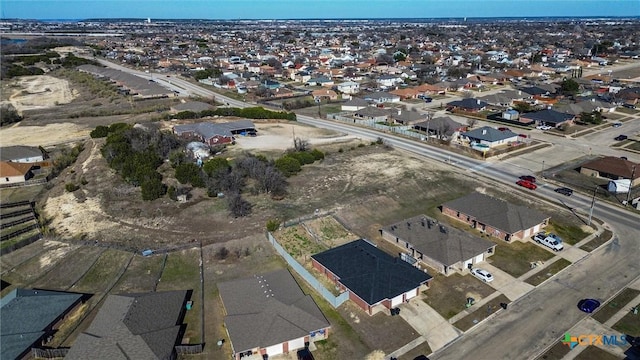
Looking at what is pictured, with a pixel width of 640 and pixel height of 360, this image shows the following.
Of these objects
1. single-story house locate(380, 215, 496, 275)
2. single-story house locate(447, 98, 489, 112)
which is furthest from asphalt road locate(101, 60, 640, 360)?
single-story house locate(447, 98, 489, 112)

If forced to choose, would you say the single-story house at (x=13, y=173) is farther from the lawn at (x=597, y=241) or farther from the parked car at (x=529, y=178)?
the lawn at (x=597, y=241)

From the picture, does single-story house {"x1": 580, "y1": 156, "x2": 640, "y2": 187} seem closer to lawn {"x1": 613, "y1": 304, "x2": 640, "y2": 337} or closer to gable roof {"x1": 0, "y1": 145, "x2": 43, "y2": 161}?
lawn {"x1": 613, "y1": 304, "x2": 640, "y2": 337}

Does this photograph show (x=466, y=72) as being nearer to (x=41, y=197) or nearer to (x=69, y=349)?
(x=41, y=197)

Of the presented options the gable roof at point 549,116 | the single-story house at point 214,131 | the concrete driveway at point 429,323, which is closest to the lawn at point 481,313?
the concrete driveway at point 429,323

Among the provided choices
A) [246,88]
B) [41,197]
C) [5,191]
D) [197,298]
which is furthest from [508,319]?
[246,88]

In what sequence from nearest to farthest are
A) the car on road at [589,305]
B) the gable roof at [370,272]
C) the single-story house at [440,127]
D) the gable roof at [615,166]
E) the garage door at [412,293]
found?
the car on road at [589,305] < the gable roof at [370,272] < the garage door at [412,293] < the gable roof at [615,166] < the single-story house at [440,127]

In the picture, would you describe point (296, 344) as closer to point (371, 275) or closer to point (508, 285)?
point (371, 275)
